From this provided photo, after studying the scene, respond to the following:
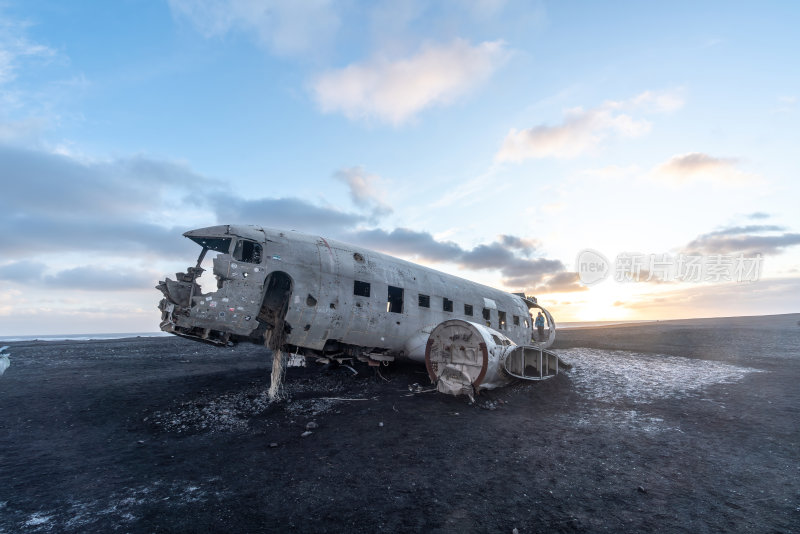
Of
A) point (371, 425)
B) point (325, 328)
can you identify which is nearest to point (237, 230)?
point (325, 328)

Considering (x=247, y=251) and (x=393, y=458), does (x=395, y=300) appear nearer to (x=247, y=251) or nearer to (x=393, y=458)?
(x=247, y=251)

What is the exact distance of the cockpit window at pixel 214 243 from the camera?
1180cm

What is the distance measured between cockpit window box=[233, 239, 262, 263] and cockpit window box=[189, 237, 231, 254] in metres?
0.43

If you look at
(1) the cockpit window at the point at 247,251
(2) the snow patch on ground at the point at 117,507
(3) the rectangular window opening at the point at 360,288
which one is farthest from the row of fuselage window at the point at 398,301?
(2) the snow patch on ground at the point at 117,507

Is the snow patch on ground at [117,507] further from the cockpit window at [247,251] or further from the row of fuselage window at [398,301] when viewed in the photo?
the row of fuselage window at [398,301]

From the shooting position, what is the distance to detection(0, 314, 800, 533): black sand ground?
225 inches

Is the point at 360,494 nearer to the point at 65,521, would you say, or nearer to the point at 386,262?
the point at 65,521

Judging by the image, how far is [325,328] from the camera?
12516 millimetres

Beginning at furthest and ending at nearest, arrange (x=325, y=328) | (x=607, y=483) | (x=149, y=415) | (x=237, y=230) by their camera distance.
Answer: (x=325, y=328), (x=237, y=230), (x=149, y=415), (x=607, y=483)

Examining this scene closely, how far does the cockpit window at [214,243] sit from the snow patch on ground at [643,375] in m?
14.2

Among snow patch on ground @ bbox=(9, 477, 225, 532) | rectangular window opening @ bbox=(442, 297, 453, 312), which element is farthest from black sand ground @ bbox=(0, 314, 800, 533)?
rectangular window opening @ bbox=(442, 297, 453, 312)

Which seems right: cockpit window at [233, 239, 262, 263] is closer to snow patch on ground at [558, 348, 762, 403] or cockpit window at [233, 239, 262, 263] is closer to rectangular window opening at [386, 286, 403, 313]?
rectangular window opening at [386, 286, 403, 313]

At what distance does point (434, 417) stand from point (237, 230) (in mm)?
8590

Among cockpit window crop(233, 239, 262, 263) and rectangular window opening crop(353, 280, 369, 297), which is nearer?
cockpit window crop(233, 239, 262, 263)
